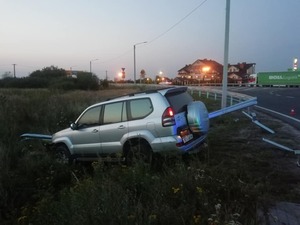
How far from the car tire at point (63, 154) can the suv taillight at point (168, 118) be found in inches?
126

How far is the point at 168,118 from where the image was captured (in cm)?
827

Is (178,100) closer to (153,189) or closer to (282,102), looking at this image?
(153,189)

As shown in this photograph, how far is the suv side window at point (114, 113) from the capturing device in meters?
9.09

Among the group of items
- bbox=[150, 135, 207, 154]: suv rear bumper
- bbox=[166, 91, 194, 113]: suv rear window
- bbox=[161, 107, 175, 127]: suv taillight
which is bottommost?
bbox=[150, 135, 207, 154]: suv rear bumper

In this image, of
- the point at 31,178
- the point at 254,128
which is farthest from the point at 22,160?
the point at 254,128

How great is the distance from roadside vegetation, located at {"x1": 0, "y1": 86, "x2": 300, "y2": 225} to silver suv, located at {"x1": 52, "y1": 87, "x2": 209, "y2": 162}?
0.58 m

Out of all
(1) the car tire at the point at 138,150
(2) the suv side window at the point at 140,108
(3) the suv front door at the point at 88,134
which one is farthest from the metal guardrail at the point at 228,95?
(1) the car tire at the point at 138,150

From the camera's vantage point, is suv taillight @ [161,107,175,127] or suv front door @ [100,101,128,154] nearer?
suv taillight @ [161,107,175,127]

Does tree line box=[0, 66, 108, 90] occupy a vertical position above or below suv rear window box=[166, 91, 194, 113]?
below

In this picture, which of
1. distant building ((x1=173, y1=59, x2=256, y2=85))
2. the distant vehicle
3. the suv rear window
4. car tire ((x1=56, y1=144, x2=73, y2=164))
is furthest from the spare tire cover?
distant building ((x1=173, y1=59, x2=256, y2=85))

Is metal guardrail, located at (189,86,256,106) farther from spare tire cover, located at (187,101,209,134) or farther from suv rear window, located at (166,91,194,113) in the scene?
spare tire cover, located at (187,101,209,134)

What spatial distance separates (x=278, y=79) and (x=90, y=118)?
204ft

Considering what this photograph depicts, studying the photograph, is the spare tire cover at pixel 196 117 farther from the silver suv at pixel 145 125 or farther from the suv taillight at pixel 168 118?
the suv taillight at pixel 168 118

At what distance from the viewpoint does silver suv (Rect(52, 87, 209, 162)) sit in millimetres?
8242
